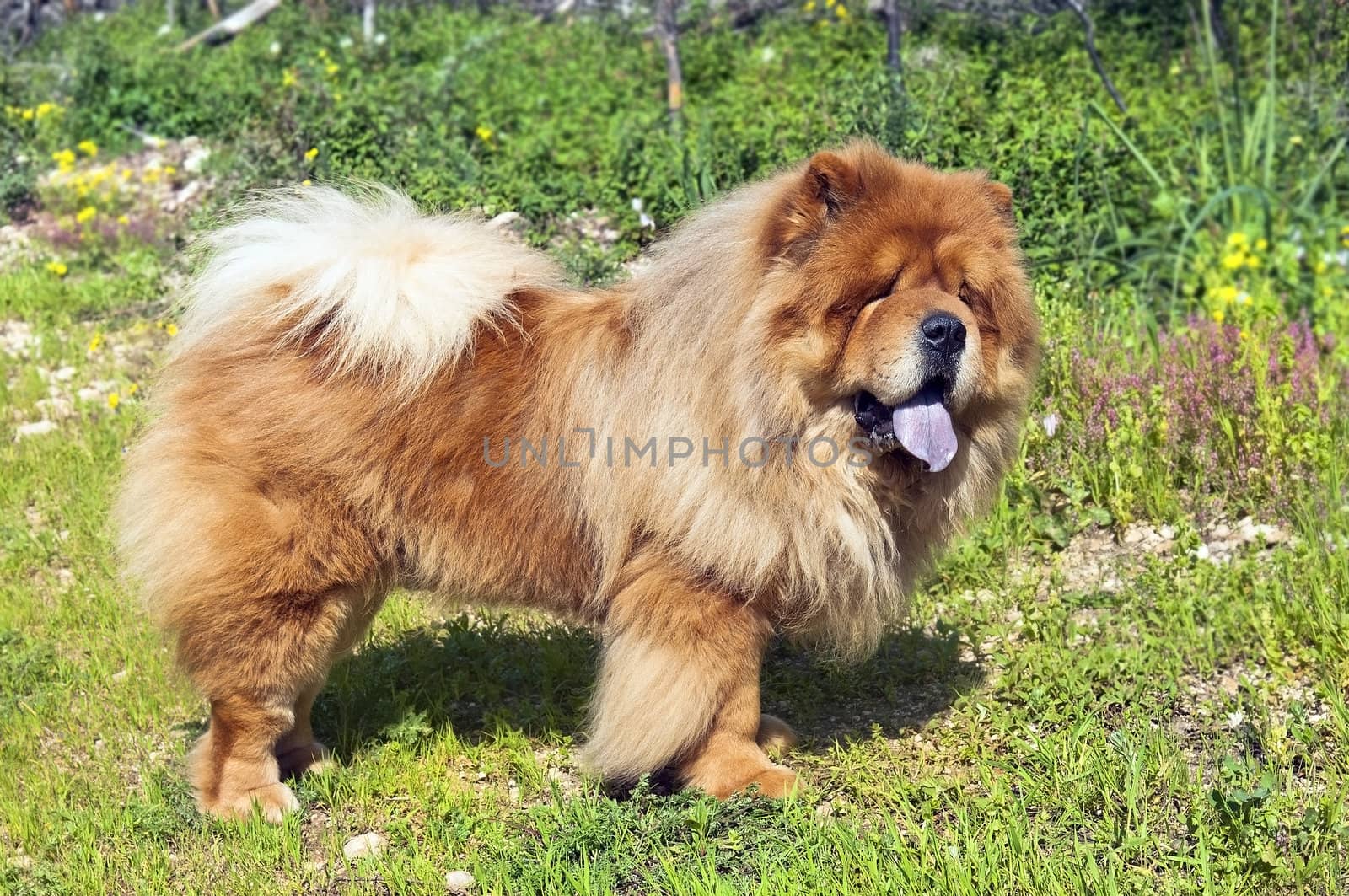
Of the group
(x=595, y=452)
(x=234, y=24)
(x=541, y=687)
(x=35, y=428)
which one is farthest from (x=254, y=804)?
(x=234, y=24)

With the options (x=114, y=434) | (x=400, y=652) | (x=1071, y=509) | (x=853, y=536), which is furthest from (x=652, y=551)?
(x=114, y=434)

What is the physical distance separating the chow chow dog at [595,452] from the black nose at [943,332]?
0.34 feet

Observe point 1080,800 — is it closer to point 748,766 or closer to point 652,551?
point 748,766

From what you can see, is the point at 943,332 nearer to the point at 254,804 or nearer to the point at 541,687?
the point at 541,687

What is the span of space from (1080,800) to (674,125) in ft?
16.5

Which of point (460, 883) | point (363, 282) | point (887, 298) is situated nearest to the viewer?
point (887, 298)

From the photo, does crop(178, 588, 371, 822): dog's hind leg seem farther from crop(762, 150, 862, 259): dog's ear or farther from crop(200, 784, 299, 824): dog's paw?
crop(762, 150, 862, 259): dog's ear

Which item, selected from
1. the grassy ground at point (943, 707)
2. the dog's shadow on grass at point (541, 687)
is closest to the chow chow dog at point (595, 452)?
the grassy ground at point (943, 707)

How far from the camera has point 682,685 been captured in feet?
11.0

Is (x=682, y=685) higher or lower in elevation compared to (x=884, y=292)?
lower

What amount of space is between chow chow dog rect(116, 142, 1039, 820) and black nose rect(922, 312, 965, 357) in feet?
0.34

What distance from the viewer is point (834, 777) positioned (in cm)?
367

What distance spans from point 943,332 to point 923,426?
10.2 inches

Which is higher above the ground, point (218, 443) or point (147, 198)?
point (218, 443)
